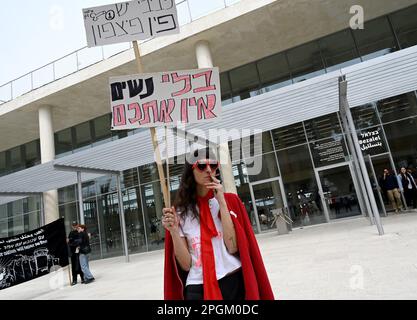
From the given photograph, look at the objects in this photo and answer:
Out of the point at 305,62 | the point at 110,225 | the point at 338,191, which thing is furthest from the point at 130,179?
the point at 305,62

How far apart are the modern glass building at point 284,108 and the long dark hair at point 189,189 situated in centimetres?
782

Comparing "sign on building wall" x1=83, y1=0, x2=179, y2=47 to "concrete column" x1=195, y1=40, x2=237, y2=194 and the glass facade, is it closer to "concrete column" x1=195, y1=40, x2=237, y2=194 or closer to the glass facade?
"concrete column" x1=195, y1=40, x2=237, y2=194

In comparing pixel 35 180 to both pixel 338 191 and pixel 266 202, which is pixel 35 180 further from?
pixel 338 191

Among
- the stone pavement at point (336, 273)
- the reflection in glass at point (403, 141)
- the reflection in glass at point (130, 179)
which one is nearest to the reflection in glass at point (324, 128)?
the reflection in glass at point (403, 141)

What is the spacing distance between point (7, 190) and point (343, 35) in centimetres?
1736

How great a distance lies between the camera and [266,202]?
15.1 meters

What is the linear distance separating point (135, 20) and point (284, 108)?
24.7ft

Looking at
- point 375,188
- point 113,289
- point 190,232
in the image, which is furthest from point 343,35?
point 190,232

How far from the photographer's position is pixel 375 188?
42.8 feet

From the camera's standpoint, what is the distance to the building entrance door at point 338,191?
45.2 feet

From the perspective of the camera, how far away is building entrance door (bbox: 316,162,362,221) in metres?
13.8
